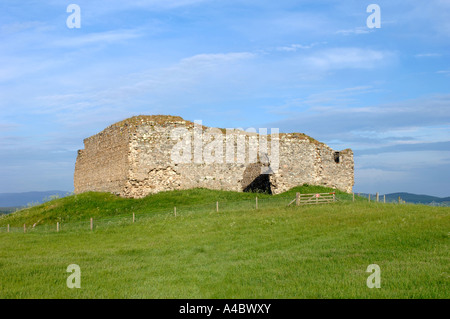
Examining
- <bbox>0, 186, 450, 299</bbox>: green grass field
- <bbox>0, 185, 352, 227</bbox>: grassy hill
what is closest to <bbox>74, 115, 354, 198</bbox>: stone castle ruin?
<bbox>0, 185, 352, 227</bbox>: grassy hill

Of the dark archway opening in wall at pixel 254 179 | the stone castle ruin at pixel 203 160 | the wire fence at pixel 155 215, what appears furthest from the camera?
the dark archway opening in wall at pixel 254 179

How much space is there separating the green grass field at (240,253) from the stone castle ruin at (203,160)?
5664 millimetres

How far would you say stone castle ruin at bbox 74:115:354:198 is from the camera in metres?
39.3

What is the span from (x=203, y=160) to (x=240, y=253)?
912 inches

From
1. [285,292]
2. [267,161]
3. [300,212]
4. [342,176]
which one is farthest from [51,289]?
[342,176]

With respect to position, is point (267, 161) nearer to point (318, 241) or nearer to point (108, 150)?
point (108, 150)

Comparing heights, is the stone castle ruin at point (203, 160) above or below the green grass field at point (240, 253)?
above

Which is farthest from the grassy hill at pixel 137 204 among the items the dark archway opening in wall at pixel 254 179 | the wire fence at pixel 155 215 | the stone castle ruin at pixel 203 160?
the dark archway opening in wall at pixel 254 179

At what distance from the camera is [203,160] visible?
137 ft

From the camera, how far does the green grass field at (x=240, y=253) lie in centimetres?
1319

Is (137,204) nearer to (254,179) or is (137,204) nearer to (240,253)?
(254,179)

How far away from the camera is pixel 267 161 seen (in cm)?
4191

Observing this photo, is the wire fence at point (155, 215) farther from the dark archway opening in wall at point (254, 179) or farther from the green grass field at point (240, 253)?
the dark archway opening in wall at point (254, 179)

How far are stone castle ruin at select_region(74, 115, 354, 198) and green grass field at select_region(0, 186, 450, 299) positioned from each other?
5.66 meters
